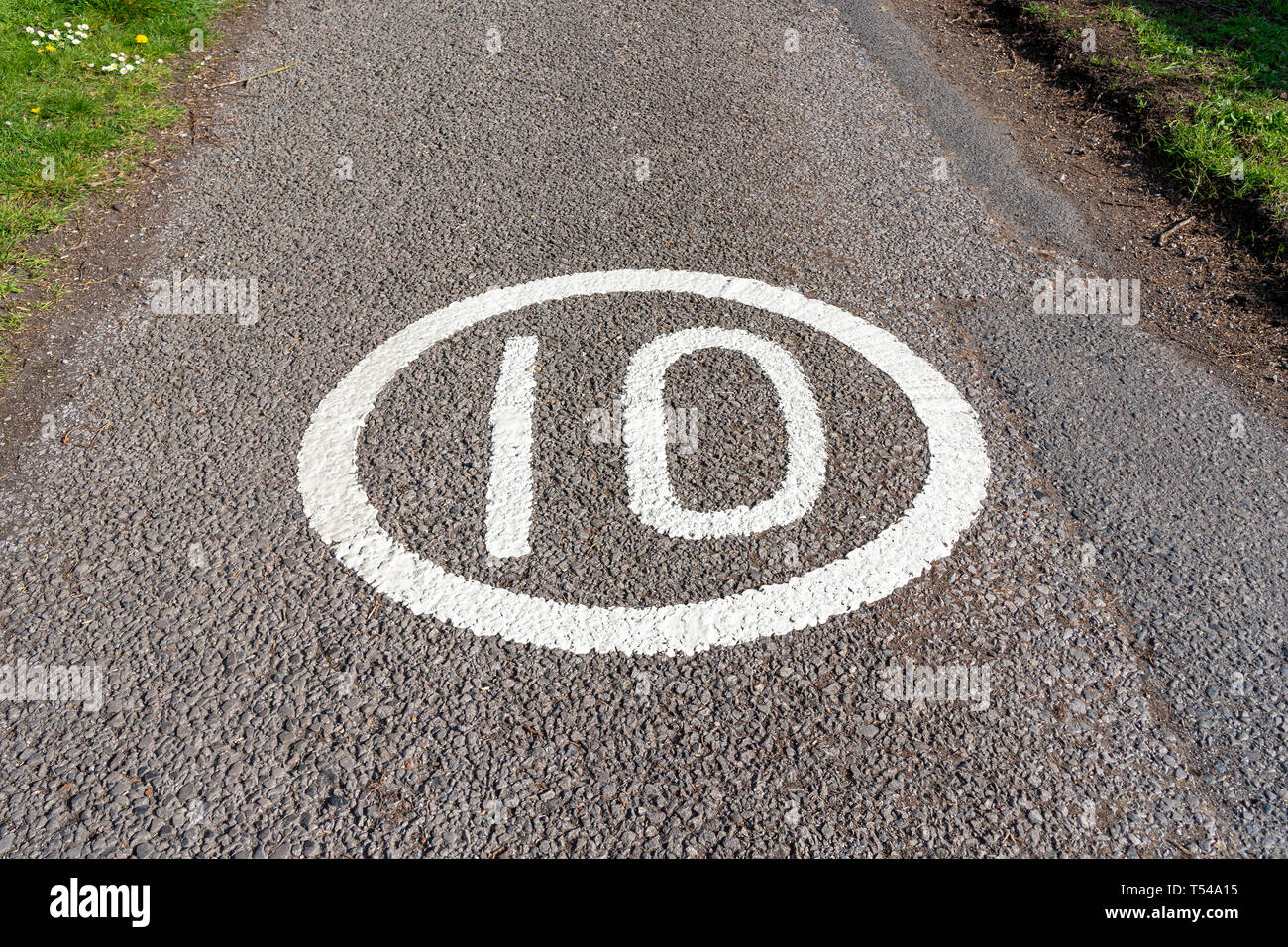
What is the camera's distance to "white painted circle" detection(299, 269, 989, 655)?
9.21ft

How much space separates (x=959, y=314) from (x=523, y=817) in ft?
9.18

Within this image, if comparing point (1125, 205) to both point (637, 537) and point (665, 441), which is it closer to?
point (665, 441)

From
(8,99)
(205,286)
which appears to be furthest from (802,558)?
(8,99)

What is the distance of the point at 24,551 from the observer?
9.89 ft

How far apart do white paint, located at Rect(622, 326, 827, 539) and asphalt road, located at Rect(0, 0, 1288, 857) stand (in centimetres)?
2

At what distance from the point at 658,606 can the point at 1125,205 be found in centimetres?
348

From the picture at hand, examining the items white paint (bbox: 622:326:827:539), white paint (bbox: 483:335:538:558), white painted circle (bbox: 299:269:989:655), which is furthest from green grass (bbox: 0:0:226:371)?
white paint (bbox: 622:326:827:539)

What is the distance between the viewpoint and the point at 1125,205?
4.77m

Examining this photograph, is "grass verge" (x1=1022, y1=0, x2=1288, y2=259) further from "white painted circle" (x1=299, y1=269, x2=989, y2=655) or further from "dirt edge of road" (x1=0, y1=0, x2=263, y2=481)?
"dirt edge of road" (x1=0, y1=0, x2=263, y2=481)

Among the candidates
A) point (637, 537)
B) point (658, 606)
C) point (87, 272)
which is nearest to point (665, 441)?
point (637, 537)

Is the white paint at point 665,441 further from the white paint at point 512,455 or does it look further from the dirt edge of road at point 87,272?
the dirt edge of road at point 87,272
